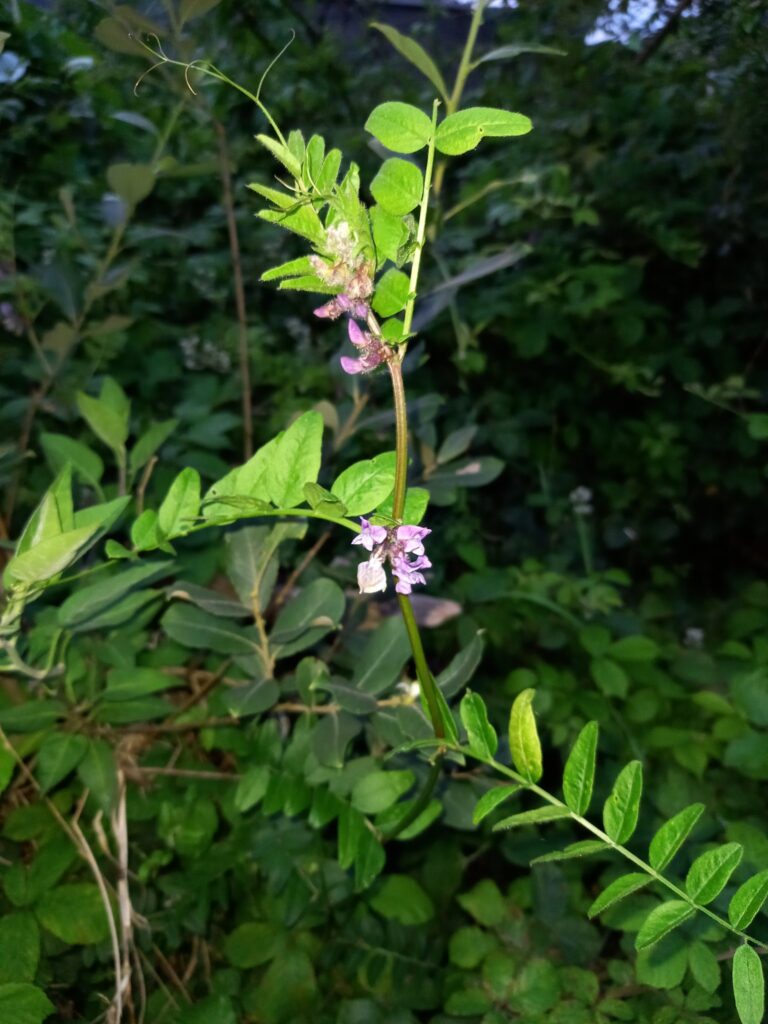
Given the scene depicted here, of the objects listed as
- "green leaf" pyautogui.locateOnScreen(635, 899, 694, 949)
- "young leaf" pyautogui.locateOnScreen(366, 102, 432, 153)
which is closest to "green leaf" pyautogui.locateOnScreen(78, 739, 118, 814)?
"green leaf" pyautogui.locateOnScreen(635, 899, 694, 949)

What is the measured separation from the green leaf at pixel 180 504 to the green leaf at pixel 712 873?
1.27 feet

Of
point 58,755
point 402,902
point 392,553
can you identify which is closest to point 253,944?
point 402,902

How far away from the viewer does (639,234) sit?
1.60 m

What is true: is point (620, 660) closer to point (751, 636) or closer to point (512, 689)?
point (512, 689)

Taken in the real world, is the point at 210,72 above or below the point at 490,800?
above

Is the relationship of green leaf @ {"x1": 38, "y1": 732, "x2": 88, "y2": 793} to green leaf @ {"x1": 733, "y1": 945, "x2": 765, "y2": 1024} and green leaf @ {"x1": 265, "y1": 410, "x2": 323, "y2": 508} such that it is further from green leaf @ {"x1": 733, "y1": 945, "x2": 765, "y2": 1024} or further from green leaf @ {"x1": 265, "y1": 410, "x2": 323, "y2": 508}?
green leaf @ {"x1": 733, "y1": 945, "x2": 765, "y2": 1024}

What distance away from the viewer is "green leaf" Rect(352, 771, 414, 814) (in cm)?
67

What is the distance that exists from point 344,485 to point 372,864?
1.13ft

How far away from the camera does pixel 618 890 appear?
47 centimetres

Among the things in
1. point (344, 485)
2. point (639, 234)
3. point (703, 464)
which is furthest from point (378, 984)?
point (639, 234)

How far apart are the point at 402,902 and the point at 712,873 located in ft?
1.22

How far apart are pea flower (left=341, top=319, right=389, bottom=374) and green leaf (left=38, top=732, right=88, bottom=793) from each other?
49 centimetres

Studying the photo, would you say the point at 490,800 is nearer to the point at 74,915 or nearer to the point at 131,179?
the point at 74,915

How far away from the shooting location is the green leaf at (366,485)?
19.7 inches
